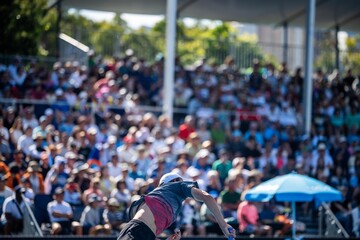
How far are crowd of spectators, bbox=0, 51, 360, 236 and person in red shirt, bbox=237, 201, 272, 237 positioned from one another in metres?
0.06

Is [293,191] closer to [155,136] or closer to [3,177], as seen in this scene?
[155,136]

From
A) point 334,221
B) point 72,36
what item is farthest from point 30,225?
point 72,36

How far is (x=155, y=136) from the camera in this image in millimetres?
21594

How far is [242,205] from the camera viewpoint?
18891mm

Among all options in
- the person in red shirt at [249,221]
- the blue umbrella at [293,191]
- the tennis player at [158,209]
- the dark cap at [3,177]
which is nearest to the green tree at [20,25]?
the dark cap at [3,177]

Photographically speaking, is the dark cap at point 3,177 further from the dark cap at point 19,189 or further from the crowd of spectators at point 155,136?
the dark cap at point 19,189

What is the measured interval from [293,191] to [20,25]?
439 inches

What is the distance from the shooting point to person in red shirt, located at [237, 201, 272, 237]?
741 inches

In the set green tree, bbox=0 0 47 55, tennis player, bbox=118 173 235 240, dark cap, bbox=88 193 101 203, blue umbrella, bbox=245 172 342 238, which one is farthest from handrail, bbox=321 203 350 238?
green tree, bbox=0 0 47 55

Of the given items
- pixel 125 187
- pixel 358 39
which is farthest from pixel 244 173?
pixel 358 39

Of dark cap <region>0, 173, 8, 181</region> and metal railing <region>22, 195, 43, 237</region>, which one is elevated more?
dark cap <region>0, 173, 8, 181</region>

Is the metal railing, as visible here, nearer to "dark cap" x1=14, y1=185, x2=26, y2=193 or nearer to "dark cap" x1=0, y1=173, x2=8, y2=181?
"dark cap" x1=14, y1=185, x2=26, y2=193

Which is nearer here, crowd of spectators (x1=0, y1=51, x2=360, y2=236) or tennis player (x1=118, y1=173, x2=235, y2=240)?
tennis player (x1=118, y1=173, x2=235, y2=240)

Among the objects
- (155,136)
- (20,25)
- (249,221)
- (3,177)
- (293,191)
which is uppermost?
(20,25)
